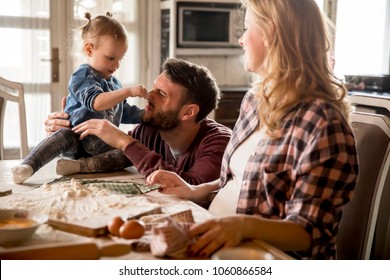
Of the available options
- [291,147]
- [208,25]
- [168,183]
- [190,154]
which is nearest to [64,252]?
[291,147]

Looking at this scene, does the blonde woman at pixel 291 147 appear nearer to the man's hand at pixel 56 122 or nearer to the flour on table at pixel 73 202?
the flour on table at pixel 73 202

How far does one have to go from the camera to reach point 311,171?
3.77 ft

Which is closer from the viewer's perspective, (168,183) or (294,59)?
(294,59)

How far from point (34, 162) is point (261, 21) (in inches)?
→ 36.3

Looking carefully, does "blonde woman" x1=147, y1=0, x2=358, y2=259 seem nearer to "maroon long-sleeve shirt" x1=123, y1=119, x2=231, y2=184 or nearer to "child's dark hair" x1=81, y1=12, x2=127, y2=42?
"maroon long-sleeve shirt" x1=123, y1=119, x2=231, y2=184

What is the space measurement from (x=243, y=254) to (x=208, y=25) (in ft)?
12.1

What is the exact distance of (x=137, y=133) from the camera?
7.04 ft

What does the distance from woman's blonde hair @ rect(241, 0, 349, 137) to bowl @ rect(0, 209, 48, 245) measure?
572 mm

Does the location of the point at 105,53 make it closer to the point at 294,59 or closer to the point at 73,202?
the point at 73,202

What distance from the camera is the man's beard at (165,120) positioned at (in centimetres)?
196
